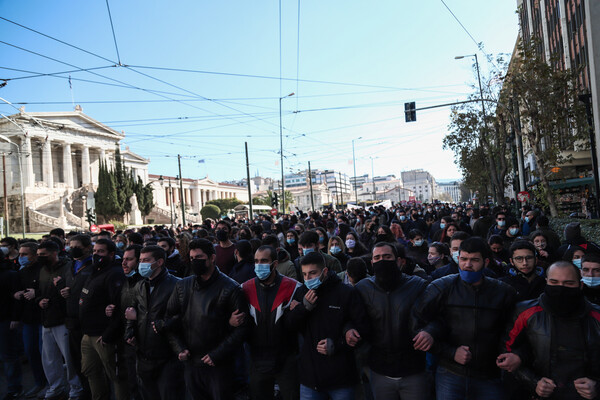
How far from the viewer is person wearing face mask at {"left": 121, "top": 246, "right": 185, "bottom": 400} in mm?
4312

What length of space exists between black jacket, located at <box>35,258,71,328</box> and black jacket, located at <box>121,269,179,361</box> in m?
1.69

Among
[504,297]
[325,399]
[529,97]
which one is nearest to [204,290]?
[325,399]

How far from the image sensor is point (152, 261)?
14.8ft

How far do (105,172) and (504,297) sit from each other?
53.1 m

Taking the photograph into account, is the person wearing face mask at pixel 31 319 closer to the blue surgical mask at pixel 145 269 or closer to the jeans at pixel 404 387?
the blue surgical mask at pixel 145 269

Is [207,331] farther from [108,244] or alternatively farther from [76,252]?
[76,252]

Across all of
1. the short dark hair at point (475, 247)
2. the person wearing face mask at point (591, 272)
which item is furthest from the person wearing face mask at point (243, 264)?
the person wearing face mask at point (591, 272)

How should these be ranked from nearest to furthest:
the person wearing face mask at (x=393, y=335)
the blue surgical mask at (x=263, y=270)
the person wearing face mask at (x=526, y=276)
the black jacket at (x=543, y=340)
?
the black jacket at (x=543, y=340) → the person wearing face mask at (x=393, y=335) → the blue surgical mask at (x=263, y=270) → the person wearing face mask at (x=526, y=276)

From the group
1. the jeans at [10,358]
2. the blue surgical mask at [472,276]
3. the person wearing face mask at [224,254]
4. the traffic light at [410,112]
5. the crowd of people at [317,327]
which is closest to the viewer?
the crowd of people at [317,327]

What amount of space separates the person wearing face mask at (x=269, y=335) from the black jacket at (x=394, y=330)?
777 millimetres

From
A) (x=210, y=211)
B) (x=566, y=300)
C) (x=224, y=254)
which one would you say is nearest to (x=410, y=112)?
(x=224, y=254)

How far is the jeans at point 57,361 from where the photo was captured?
562 centimetres

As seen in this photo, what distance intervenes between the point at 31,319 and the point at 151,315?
9.61 feet

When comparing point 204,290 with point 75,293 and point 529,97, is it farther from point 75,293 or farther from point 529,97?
point 529,97
